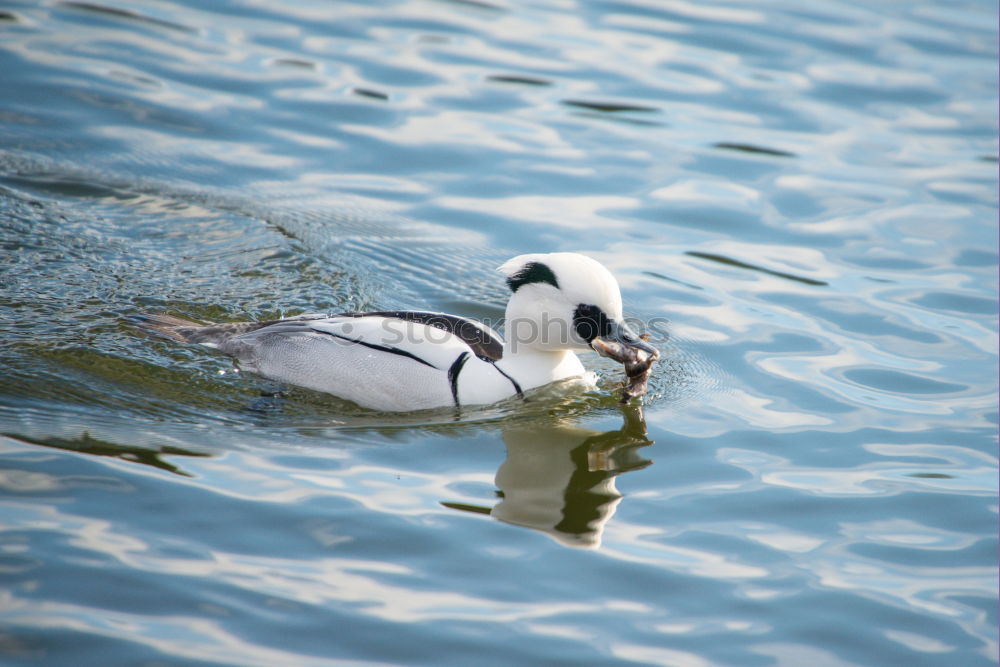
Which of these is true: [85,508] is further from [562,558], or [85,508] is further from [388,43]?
[388,43]

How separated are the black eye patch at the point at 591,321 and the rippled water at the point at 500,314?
63 centimetres

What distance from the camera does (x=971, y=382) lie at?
8453mm

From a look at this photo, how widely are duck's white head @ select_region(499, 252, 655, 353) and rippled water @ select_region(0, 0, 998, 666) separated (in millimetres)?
559

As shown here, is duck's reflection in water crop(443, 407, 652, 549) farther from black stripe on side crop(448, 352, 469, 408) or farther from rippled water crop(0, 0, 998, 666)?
black stripe on side crop(448, 352, 469, 408)

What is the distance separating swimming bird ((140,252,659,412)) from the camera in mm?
7258

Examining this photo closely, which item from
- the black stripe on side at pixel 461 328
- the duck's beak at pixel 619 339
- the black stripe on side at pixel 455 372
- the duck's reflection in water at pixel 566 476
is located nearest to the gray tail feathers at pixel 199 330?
the black stripe on side at pixel 461 328

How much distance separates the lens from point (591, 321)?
286 inches

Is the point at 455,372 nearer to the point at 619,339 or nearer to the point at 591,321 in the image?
the point at 591,321

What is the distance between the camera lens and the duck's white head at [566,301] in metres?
7.20

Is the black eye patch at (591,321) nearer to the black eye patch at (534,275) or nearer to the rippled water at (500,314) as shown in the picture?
the black eye patch at (534,275)

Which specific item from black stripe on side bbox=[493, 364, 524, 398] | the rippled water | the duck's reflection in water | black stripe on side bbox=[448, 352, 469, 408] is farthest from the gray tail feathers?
the duck's reflection in water

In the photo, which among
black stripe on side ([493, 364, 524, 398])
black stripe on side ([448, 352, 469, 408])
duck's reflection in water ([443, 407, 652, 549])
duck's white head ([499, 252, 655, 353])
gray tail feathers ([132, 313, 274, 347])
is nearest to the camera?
duck's reflection in water ([443, 407, 652, 549])

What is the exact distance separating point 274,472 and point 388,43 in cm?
953

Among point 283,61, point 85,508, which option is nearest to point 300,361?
point 85,508
